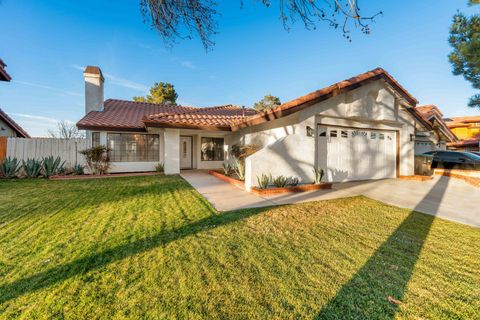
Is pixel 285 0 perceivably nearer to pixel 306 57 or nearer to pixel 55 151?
pixel 306 57

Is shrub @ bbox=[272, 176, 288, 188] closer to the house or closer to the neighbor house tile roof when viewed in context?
the house

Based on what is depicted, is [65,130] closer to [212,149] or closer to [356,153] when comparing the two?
[212,149]

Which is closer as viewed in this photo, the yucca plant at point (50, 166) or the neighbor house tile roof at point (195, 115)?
the neighbor house tile roof at point (195, 115)

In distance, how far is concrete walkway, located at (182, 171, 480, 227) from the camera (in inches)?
226

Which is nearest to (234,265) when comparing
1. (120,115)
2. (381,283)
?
(381,283)

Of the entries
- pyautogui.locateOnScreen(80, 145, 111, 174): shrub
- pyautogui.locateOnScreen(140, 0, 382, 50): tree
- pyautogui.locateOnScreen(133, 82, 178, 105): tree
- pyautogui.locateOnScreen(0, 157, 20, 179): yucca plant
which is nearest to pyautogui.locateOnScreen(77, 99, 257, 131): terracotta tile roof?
pyautogui.locateOnScreen(80, 145, 111, 174): shrub

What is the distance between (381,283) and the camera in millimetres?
2625

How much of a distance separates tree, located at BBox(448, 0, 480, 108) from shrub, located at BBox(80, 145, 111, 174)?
21325mm

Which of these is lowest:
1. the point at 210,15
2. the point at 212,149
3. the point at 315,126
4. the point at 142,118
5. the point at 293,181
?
the point at 293,181

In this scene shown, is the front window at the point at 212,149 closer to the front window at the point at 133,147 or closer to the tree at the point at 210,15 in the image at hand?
the front window at the point at 133,147

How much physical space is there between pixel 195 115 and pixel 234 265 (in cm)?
1125

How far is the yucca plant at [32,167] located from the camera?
1088cm

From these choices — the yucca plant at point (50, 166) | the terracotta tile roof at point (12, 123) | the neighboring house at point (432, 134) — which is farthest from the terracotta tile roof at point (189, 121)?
the neighboring house at point (432, 134)

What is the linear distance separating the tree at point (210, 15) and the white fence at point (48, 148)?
12003 millimetres
